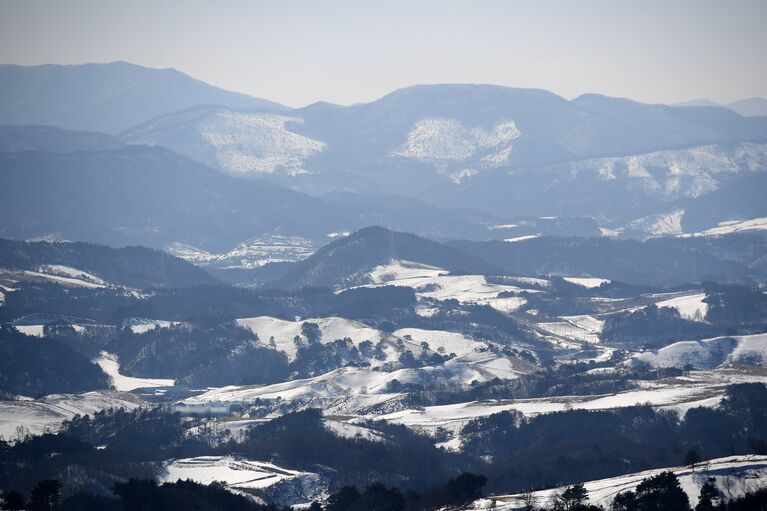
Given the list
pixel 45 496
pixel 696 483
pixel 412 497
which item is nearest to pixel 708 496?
pixel 696 483

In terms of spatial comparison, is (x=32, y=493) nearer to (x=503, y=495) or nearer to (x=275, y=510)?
(x=275, y=510)

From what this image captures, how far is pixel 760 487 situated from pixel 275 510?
183 ft

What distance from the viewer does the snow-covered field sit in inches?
7146

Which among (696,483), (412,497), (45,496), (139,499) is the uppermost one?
(45,496)

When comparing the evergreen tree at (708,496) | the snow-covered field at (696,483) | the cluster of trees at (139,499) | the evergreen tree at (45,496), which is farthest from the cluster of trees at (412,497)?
the evergreen tree at (45,496)

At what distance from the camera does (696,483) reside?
607ft

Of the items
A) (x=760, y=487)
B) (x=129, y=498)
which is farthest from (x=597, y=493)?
Result: (x=129, y=498)

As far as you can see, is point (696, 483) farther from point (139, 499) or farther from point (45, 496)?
point (45, 496)

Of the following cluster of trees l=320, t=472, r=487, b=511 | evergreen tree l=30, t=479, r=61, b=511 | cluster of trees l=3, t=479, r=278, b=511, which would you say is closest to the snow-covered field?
cluster of trees l=320, t=472, r=487, b=511

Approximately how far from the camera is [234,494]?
197875mm

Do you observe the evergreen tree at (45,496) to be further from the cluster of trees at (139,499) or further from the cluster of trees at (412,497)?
the cluster of trees at (412,497)

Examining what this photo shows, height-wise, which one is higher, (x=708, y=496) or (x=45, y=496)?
(x=45, y=496)

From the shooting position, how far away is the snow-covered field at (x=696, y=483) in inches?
7146

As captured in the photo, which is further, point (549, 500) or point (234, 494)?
point (234, 494)
